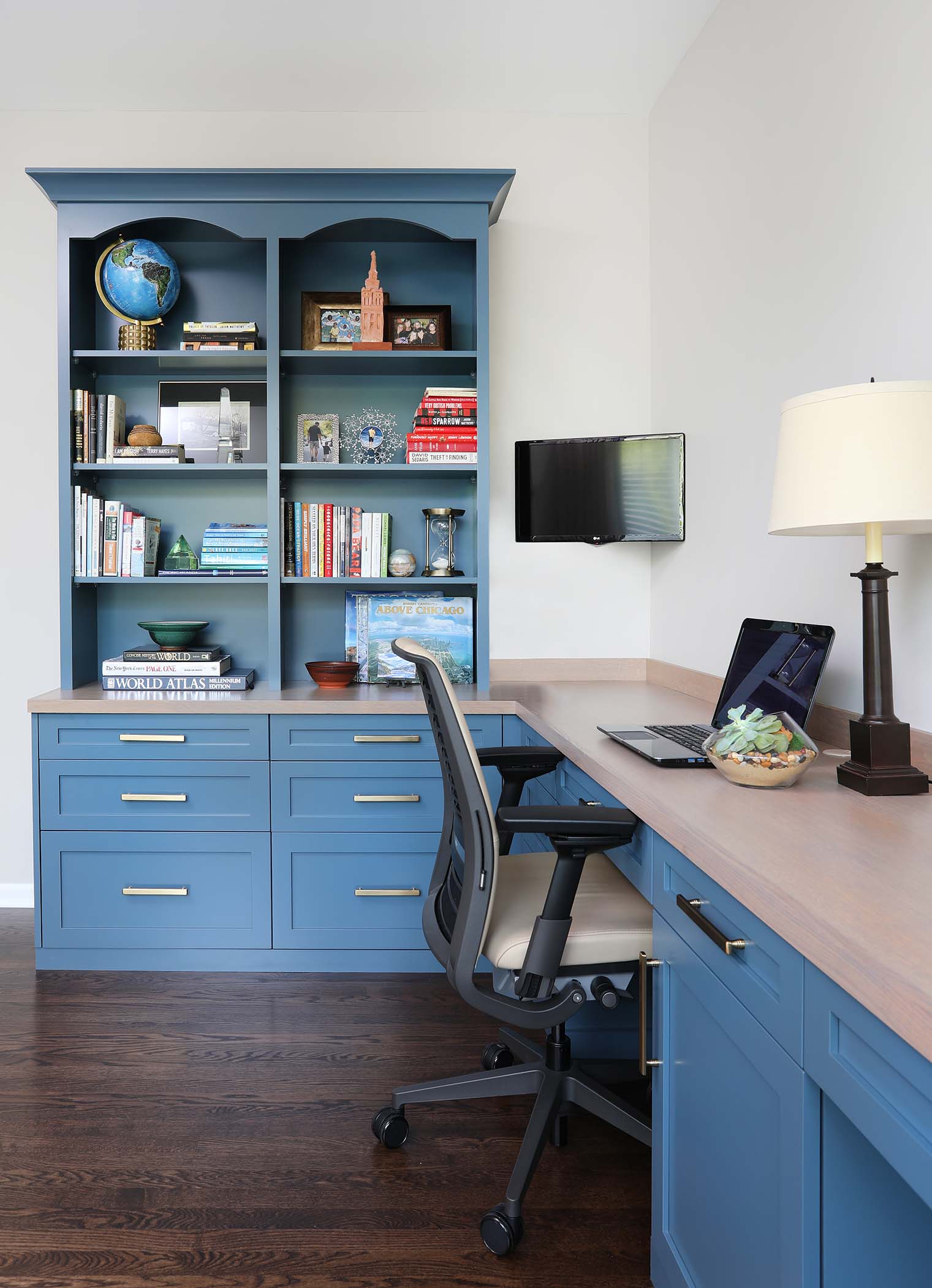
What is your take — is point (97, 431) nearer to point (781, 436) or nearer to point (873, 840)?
point (781, 436)

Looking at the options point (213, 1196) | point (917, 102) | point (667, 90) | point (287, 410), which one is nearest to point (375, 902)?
point (213, 1196)

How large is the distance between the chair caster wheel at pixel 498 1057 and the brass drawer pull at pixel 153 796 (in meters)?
1.22

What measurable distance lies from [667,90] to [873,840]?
282 cm

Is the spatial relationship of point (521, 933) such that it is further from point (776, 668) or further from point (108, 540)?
point (108, 540)

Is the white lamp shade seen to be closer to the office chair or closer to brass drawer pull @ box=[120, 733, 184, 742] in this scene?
the office chair

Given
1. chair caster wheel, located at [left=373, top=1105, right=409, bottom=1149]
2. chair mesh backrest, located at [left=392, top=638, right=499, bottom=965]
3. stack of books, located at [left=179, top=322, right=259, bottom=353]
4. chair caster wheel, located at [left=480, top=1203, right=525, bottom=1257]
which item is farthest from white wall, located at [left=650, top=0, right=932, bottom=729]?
stack of books, located at [left=179, top=322, right=259, bottom=353]

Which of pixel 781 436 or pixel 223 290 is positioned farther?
pixel 223 290

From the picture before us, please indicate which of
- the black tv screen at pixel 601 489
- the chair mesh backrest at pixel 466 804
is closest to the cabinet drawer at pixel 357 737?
the black tv screen at pixel 601 489

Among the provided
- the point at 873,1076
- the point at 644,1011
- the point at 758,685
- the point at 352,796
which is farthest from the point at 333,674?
the point at 873,1076

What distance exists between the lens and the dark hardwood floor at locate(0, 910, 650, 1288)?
5.21 ft

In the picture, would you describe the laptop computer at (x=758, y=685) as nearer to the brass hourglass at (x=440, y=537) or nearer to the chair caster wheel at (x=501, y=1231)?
the chair caster wheel at (x=501, y=1231)

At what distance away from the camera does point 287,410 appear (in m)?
3.25

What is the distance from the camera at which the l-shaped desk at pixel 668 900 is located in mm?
933

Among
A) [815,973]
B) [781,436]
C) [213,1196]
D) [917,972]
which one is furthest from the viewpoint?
[213,1196]
